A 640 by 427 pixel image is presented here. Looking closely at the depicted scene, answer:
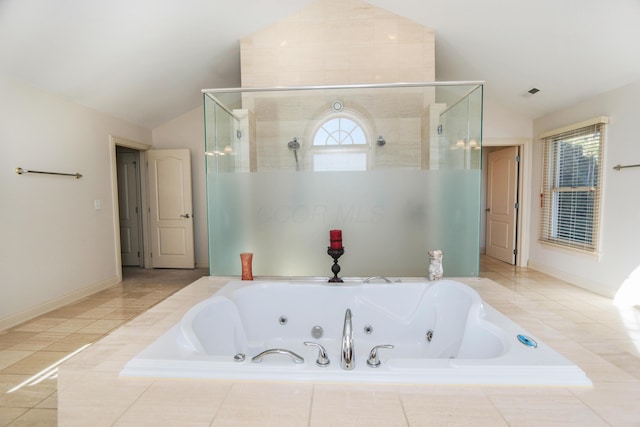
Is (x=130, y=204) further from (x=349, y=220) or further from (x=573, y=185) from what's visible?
(x=573, y=185)

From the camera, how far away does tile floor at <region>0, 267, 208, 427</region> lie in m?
1.63

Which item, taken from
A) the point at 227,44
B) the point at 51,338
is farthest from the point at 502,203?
the point at 51,338

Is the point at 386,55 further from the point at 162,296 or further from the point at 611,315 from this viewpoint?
the point at 162,296

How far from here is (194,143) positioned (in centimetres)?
477

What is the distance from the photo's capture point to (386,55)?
3363 mm

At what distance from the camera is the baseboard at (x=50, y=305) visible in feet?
8.51

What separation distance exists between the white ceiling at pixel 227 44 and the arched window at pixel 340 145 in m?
1.48

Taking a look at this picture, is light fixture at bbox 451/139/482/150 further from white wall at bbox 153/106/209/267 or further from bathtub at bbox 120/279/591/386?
white wall at bbox 153/106/209/267

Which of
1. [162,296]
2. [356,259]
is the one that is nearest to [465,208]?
[356,259]

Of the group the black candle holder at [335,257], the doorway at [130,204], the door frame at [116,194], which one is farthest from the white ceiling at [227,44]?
the black candle holder at [335,257]

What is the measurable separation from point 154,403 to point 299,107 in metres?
2.23

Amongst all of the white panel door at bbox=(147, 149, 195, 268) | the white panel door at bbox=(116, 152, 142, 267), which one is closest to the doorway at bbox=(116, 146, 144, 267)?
the white panel door at bbox=(116, 152, 142, 267)

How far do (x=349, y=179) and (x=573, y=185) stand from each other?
3.01 metres

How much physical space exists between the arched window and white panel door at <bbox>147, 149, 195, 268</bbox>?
2.78 m
